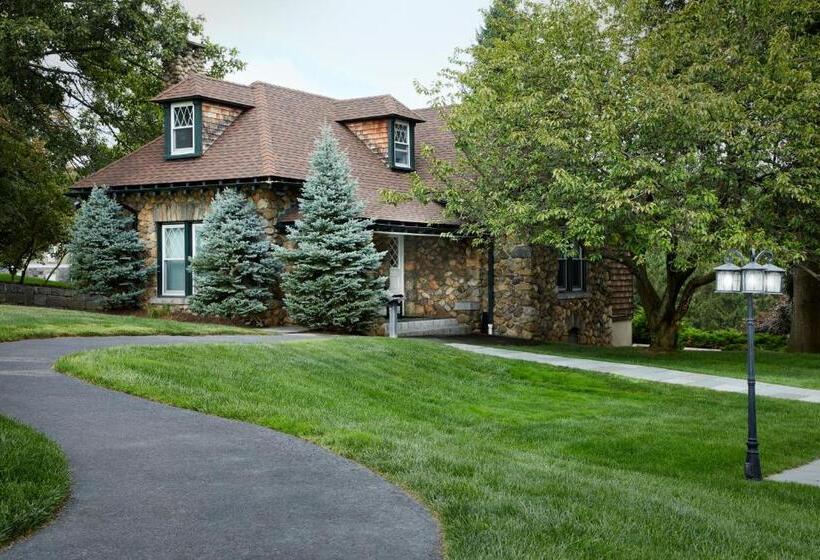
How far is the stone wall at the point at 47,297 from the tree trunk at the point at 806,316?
59.9ft

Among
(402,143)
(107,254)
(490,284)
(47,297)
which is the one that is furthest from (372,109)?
(47,297)

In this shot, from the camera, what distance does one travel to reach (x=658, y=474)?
9.14 metres

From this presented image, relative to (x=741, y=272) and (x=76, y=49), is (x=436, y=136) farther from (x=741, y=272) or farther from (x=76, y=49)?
(x=741, y=272)

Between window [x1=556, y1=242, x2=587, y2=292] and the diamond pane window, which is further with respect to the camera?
window [x1=556, y1=242, x2=587, y2=292]

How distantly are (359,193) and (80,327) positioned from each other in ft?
27.5

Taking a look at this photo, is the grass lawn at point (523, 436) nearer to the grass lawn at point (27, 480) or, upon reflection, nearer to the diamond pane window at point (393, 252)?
the grass lawn at point (27, 480)

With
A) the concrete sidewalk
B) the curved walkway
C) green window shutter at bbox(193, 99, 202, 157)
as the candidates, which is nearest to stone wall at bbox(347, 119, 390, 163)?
green window shutter at bbox(193, 99, 202, 157)

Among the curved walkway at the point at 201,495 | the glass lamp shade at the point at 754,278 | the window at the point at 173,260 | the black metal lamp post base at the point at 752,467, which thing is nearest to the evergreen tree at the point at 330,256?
the window at the point at 173,260

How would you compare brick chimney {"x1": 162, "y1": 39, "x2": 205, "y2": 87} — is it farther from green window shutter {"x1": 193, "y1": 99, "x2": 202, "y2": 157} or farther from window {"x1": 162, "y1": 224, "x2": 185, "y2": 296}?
window {"x1": 162, "y1": 224, "x2": 185, "y2": 296}

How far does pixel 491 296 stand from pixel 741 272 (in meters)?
14.1

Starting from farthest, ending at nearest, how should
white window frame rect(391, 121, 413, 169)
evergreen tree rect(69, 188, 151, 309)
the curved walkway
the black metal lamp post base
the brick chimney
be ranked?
the brick chimney
white window frame rect(391, 121, 413, 169)
evergreen tree rect(69, 188, 151, 309)
the black metal lamp post base
the curved walkway

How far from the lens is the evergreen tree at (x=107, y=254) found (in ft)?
71.8

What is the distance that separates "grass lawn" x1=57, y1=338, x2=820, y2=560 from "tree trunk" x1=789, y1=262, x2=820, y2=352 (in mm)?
10464

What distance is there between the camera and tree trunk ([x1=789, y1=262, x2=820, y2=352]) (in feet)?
75.4
